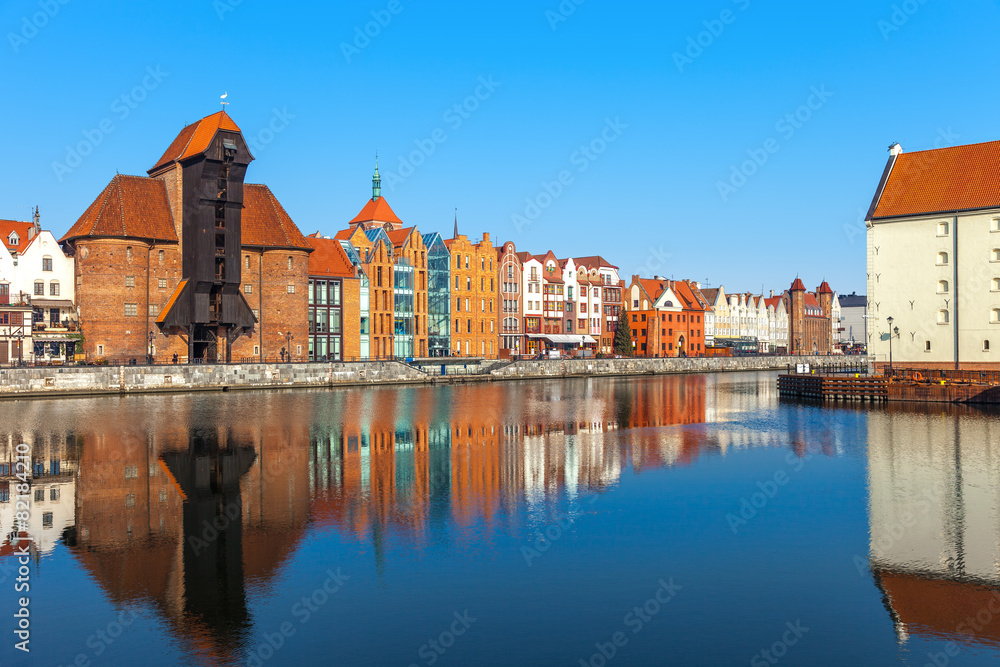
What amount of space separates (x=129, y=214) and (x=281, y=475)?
5621 cm

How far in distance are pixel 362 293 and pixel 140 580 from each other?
3123 inches

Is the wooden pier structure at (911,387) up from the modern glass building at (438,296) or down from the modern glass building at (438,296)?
down

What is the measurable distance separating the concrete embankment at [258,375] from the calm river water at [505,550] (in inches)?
1049

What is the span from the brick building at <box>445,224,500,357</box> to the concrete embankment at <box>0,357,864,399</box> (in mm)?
12699

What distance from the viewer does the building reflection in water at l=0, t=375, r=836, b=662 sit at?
16.9m

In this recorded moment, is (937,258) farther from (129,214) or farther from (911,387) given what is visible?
(129,214)

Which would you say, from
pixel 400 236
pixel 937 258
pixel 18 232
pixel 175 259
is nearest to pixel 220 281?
pixel 175 259

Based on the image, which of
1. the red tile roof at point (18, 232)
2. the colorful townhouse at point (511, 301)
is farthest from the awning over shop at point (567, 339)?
the red tile roof at point (18, 232)

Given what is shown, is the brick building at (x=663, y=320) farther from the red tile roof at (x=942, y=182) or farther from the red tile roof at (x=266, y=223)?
the red tile roof at (x=942, y=182)

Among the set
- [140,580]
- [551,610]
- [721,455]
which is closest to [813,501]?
[721,455]

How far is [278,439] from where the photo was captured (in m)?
36.6

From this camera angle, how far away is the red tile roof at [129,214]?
73062 mm

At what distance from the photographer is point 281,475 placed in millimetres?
27375

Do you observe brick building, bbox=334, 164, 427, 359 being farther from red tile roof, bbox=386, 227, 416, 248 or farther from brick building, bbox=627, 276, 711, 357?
brick building, bbox=627, 276, 711, 357
